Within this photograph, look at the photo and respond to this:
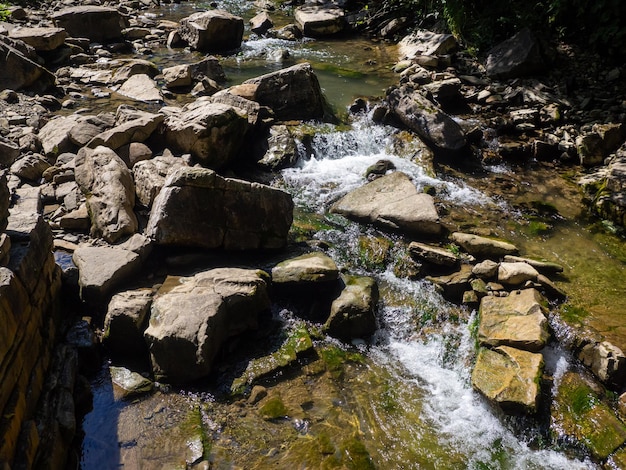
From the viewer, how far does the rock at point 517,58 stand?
1215 cm

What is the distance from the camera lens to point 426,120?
10328 mm

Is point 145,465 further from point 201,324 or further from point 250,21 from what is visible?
point 250,21

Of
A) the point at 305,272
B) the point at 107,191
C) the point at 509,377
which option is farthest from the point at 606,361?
the point at 107,191

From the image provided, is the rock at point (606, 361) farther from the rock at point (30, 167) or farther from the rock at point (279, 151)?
the rock at point (30, 167)

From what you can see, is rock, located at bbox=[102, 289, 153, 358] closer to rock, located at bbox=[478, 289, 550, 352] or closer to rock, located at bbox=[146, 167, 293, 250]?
rock, located at bbox=[146, 167, 293, 250]

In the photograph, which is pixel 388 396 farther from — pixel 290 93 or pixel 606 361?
pixel 290 93

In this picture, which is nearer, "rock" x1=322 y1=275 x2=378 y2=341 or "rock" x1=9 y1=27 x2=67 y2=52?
"rock" x1=322 y1=275 x2=378 y2=341

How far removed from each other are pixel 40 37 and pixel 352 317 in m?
12.3

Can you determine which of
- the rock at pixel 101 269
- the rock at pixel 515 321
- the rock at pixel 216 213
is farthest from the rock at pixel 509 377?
the rock at pixel 101 269

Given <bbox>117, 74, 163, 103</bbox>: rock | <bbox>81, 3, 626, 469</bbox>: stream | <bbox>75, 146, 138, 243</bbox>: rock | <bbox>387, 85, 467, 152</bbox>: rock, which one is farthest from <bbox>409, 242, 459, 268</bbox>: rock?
<bbox>117, 74, 163, 103</bbox>: rock

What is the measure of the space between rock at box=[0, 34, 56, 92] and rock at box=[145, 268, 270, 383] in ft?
26.3

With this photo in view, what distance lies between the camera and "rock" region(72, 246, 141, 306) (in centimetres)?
584

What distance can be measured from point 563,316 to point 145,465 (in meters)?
5.38

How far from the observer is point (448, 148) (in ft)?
32.8
